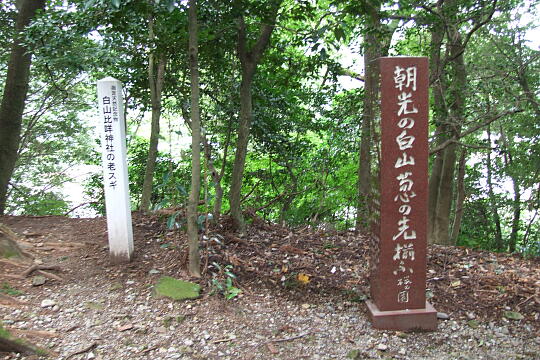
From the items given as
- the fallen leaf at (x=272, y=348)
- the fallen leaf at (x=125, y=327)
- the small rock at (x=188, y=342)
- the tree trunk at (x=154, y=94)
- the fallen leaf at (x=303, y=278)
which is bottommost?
the fallen leaf at (x=272, y=348)

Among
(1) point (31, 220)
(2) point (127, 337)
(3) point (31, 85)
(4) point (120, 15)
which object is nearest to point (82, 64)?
(4) point (120, 15)

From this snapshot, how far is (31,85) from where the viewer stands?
32.2 feet

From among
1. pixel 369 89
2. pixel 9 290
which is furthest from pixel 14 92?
pixel 369 89

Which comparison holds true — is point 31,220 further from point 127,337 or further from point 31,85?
point 31,85

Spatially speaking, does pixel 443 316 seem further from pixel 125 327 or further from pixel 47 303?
pixel 47 303

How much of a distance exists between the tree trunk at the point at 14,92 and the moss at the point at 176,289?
4.34 m

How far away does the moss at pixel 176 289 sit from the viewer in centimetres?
374

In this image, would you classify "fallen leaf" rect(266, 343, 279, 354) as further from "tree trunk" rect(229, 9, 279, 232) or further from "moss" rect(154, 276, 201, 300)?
"tree trunk" rect(229, 9, 279, 232)

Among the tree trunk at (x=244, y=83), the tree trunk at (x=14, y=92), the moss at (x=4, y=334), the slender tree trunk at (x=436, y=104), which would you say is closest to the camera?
the moss at (x=4, y=334)

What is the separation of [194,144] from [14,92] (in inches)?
176

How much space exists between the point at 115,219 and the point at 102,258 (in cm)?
61

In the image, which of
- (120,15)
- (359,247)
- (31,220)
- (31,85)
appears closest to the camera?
(120,15)

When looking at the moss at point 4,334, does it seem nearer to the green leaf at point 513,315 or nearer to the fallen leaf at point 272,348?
the fallen leaf at point 272,348

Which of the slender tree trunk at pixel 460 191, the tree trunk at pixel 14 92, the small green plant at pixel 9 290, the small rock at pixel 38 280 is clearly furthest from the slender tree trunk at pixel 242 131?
the slender tree trunk at pixel 460 191
